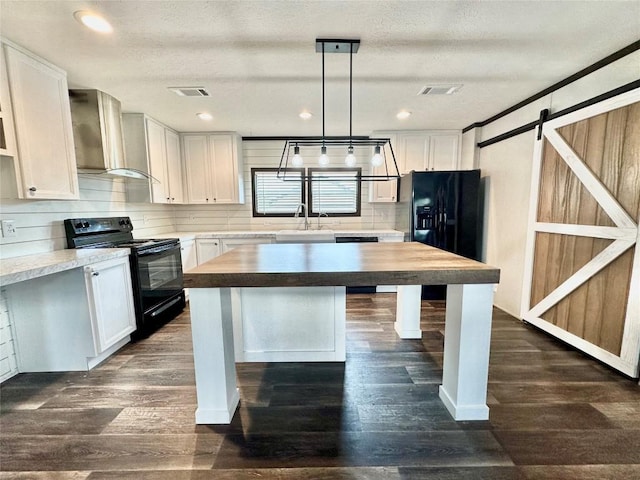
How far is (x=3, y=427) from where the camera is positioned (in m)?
1.66

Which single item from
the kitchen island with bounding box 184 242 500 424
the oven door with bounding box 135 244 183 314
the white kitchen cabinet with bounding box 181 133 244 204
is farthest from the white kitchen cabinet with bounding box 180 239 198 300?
the kitchen island with bounding box 184 242 500 424

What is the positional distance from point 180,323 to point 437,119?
404 cm

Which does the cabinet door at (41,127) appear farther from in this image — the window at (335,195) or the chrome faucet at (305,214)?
the window at (335,195)

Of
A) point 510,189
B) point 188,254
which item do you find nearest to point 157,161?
point 188,254

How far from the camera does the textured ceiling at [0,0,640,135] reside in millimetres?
1585

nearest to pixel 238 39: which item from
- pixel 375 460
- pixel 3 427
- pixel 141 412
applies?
pixel 141 412

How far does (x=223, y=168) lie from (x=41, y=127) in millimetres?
2231

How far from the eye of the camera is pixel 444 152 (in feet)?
13.7

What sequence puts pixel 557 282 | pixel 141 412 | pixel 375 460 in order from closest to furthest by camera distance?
1. pixel 375 460
2. pixel 141 412
3. pixel 557 282

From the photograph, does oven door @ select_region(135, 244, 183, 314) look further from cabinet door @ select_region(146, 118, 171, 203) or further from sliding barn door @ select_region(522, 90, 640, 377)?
sliding barn door @ select_region(522, 90, 640, 377)

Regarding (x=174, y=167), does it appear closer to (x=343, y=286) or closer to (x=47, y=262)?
(x=47, y=262)

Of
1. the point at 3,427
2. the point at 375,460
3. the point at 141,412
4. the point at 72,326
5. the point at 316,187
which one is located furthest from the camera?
the point at 316,187

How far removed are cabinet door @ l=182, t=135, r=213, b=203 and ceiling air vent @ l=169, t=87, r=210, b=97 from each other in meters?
1.45

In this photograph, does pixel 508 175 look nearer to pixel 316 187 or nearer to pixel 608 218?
pixel 608 218
